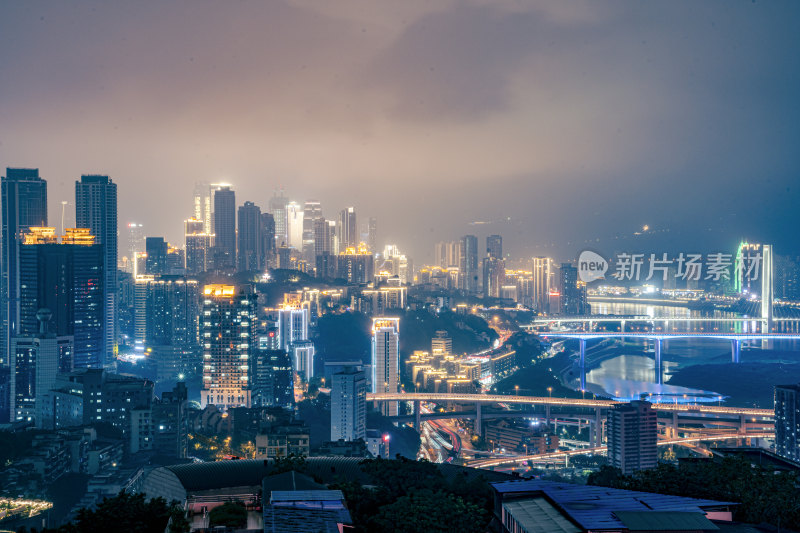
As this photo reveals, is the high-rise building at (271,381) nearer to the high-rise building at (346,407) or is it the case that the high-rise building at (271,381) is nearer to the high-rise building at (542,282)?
the high-rise building at (346,407)

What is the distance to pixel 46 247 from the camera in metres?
17.7

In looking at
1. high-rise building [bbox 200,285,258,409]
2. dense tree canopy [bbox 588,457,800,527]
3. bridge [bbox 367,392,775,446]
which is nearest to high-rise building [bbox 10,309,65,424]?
high-rise building [bbox 200,285,258,409]

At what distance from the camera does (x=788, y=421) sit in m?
11.5

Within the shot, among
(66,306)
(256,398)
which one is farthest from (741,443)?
(66,306)

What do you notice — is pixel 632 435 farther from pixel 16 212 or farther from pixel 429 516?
pixel 16 212

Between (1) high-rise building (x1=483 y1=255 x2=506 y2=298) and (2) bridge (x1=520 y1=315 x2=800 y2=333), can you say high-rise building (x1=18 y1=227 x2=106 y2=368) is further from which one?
(1) high-rise building (x1=483 y1=255 x2=506 y2=298)

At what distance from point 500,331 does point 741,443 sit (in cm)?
1216

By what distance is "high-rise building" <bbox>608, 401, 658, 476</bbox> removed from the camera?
11195mm

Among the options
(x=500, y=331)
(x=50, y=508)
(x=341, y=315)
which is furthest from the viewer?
(x=500, y=331)

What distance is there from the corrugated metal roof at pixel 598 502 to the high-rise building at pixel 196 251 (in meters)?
22.7

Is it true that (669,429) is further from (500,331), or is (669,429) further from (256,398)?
(500,331)

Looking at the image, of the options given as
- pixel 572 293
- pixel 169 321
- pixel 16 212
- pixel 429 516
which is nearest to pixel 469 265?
pixel 572 293

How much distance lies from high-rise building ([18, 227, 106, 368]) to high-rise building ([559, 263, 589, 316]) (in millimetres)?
17443

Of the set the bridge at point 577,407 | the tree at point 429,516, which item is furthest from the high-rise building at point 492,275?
the tree at point 429,516
